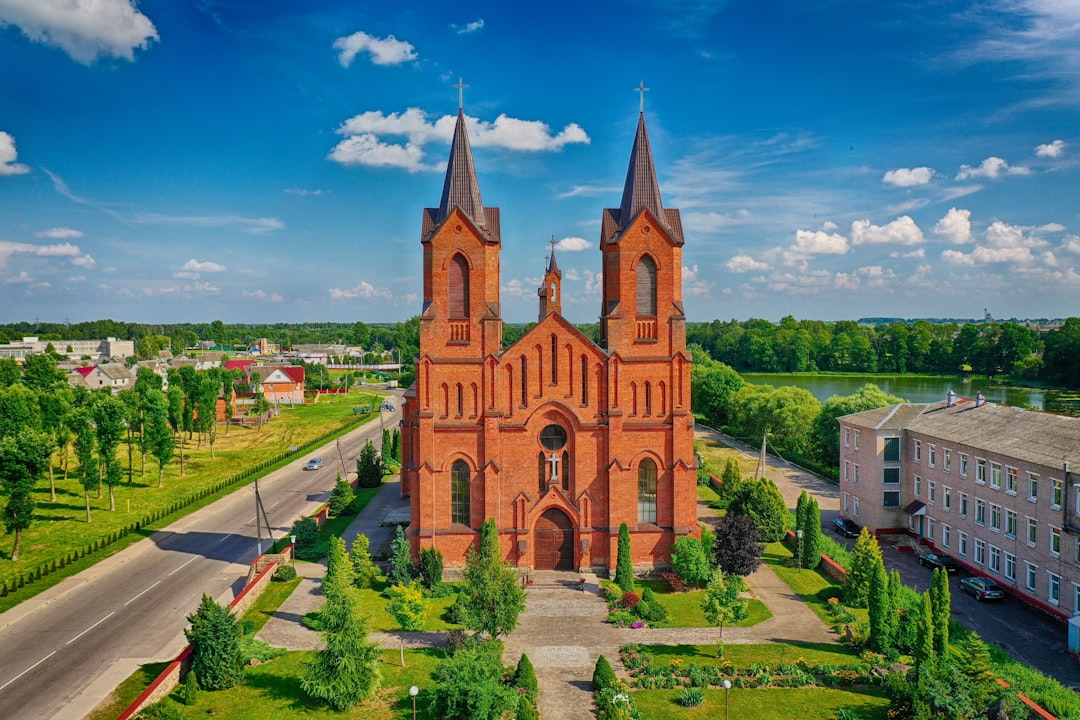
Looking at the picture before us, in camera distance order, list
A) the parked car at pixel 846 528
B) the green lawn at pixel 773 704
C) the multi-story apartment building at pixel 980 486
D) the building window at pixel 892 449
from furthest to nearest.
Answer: the parked car at pixel 846 528
the building window at pixel 892 449
the multi-story apartment building at pixel 980 486
the green lawn at pixel 773 704

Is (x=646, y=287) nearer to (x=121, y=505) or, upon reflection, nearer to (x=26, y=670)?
(x=26, y=670)

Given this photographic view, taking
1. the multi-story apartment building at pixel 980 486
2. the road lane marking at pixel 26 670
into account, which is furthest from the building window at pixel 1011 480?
the road lane marking at pixel 26 670

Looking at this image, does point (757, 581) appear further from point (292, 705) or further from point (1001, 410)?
point (292, 705)

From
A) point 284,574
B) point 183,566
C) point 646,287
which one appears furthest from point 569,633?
point 183,566

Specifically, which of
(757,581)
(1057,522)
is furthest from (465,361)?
(1057,522)

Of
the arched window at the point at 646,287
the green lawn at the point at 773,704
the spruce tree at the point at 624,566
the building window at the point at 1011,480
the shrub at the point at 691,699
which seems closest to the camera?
the green lawn at the point at 773,704

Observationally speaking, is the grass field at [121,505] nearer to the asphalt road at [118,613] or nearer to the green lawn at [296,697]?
the asphalt road at [118,613]

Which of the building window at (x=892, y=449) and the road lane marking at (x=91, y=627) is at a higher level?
the building window at (x=892, y=449)
